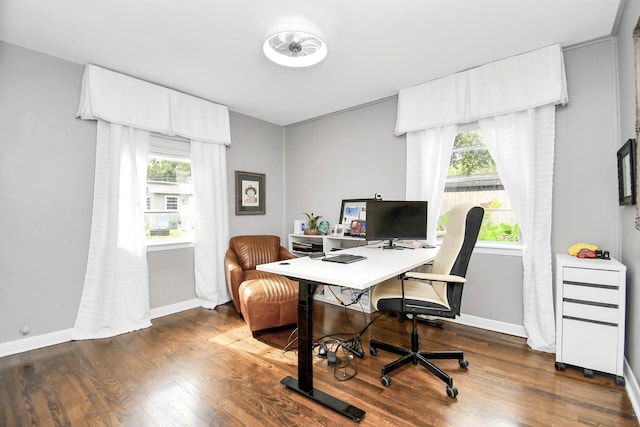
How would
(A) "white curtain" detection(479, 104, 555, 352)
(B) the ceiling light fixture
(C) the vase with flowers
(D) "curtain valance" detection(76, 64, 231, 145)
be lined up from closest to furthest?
1. (B) the ceiling light fixture
2. (A) "white curtain" detection(479, 104, 555, 352)
3. (D) "curtain valance" detection(76, 64, 231, 145)
4. (C) the vase with flowers

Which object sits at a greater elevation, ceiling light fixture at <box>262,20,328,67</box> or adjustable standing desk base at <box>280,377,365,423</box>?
ceiling light fixture at <box>262,20,328,67</box>

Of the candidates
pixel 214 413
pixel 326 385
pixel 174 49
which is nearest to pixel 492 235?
pixel 326 385

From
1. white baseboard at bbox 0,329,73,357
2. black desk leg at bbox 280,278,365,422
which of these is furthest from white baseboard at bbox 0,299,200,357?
Answer: black desk leg at bbox 280,278,365,422

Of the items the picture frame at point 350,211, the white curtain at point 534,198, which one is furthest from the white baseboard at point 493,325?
the picture frame at point 350,211

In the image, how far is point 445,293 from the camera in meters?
1.99

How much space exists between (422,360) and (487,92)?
2.47m

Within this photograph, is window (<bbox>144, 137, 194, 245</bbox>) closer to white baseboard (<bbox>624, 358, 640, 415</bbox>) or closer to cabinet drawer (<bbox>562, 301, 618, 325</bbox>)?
cabinet drawer (<bbox>562, 301, 618, 325</bbox>)

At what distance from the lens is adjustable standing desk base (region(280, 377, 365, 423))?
1.64m

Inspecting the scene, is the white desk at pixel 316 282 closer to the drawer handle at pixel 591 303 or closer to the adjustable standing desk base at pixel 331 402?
the adjustable standing desk base at pixel 331 402

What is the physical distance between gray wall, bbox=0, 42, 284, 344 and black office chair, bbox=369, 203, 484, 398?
284cm

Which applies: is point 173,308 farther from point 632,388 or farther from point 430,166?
point 632,388

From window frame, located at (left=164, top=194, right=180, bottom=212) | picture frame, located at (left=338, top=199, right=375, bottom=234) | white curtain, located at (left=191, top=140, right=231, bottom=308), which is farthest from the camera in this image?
picture frame, located at (left=338, top=199, right=375, bottom=234)

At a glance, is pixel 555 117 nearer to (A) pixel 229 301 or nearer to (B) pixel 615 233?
(B) pixel 615 233

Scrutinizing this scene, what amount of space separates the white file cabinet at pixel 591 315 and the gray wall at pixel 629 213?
76mm
